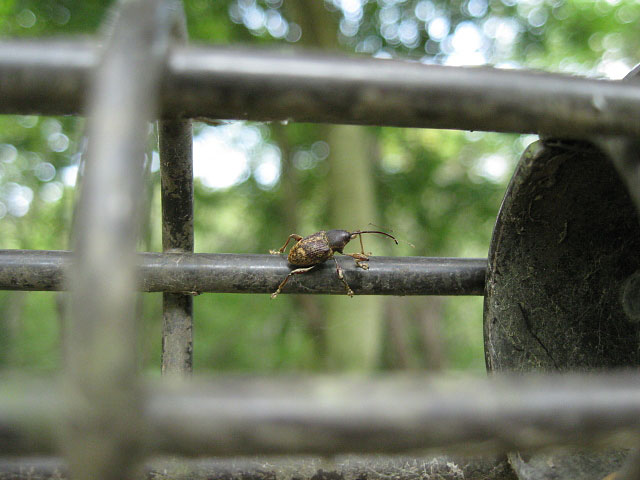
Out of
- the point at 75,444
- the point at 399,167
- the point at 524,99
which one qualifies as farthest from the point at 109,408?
the point at 399,167

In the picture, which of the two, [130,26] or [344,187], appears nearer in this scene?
[130,26]

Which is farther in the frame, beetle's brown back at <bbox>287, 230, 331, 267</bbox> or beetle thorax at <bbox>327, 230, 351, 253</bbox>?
beetle thorax at <bbox>327, 230, 351, 253</bbox>

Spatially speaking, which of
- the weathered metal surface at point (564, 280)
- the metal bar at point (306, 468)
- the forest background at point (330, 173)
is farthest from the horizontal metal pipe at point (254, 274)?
the forest background at point (330, 173)

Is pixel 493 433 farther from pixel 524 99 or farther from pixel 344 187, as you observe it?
A: pixel 344 187

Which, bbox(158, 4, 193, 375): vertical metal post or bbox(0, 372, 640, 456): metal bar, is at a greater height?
bbox(158, 4, 193, 375): vertical metal post

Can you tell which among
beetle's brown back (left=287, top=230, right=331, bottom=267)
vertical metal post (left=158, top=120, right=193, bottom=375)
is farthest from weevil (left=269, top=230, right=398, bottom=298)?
vertical metal post (left=158, top=120, right=193, bottom=375)

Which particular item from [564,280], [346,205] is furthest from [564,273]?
[346,205]

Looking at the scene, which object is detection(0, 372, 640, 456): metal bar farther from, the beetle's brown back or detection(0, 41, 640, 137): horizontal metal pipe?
the beetle's brown back
